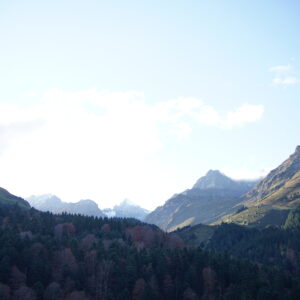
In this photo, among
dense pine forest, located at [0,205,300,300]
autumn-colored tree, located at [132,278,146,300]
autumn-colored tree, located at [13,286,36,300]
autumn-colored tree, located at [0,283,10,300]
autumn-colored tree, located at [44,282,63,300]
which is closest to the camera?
autumn-colored tree, located at [0,283,10,300]

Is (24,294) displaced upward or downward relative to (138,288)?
upward

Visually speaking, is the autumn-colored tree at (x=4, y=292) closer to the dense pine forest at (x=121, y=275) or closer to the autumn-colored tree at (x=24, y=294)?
the dense pine forest at (x=121, y=275)

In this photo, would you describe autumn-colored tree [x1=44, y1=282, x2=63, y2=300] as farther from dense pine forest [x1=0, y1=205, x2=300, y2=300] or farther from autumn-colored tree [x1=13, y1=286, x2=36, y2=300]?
autumn-colored tree [x1=13, y1=286, x2=36, y2=300]

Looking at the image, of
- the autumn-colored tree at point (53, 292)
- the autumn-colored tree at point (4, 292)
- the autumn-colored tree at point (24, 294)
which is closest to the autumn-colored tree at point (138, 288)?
the autumn-colored tree at point (53, 292)

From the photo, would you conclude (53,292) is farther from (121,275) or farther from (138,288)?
(138,288)

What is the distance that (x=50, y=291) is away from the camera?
116 meters

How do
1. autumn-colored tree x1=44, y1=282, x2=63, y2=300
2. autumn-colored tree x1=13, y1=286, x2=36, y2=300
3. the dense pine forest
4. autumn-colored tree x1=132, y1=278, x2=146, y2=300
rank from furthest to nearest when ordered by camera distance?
autumn-colored tree x1=132, y1=278, x2=146, y2=300, the dense pine forest, autumn-colored tree x1=44, y1=282, x2=63, y2=300, autumn-colored tree x1=13, y1=286, x2=36, y2=300

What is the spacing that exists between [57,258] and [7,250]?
62.8ft

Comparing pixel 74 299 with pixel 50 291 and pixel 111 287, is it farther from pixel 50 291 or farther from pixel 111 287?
pixel 111 287

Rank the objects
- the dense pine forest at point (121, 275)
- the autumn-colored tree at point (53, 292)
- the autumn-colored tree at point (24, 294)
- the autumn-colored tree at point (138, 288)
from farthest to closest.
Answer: the autumn-colored tree at point (138, 288) → the dense pine forest at point (121, 275) → the autumn-colored tree at point (53, 292) → the autumn-colored tree at point (24, 294)

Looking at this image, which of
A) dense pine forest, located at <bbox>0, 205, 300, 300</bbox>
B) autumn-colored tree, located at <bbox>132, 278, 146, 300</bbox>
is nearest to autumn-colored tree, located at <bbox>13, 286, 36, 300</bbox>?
dense pine forest, located at <bbox>0, 205, 300, 300</bbox>

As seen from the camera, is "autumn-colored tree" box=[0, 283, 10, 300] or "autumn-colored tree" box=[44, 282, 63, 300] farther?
"autumn-colored tree" box=[44, 282, 63, 300]

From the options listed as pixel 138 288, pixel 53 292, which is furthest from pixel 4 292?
pixel 138 288

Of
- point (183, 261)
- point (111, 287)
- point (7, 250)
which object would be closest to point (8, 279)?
point (7, 250)
